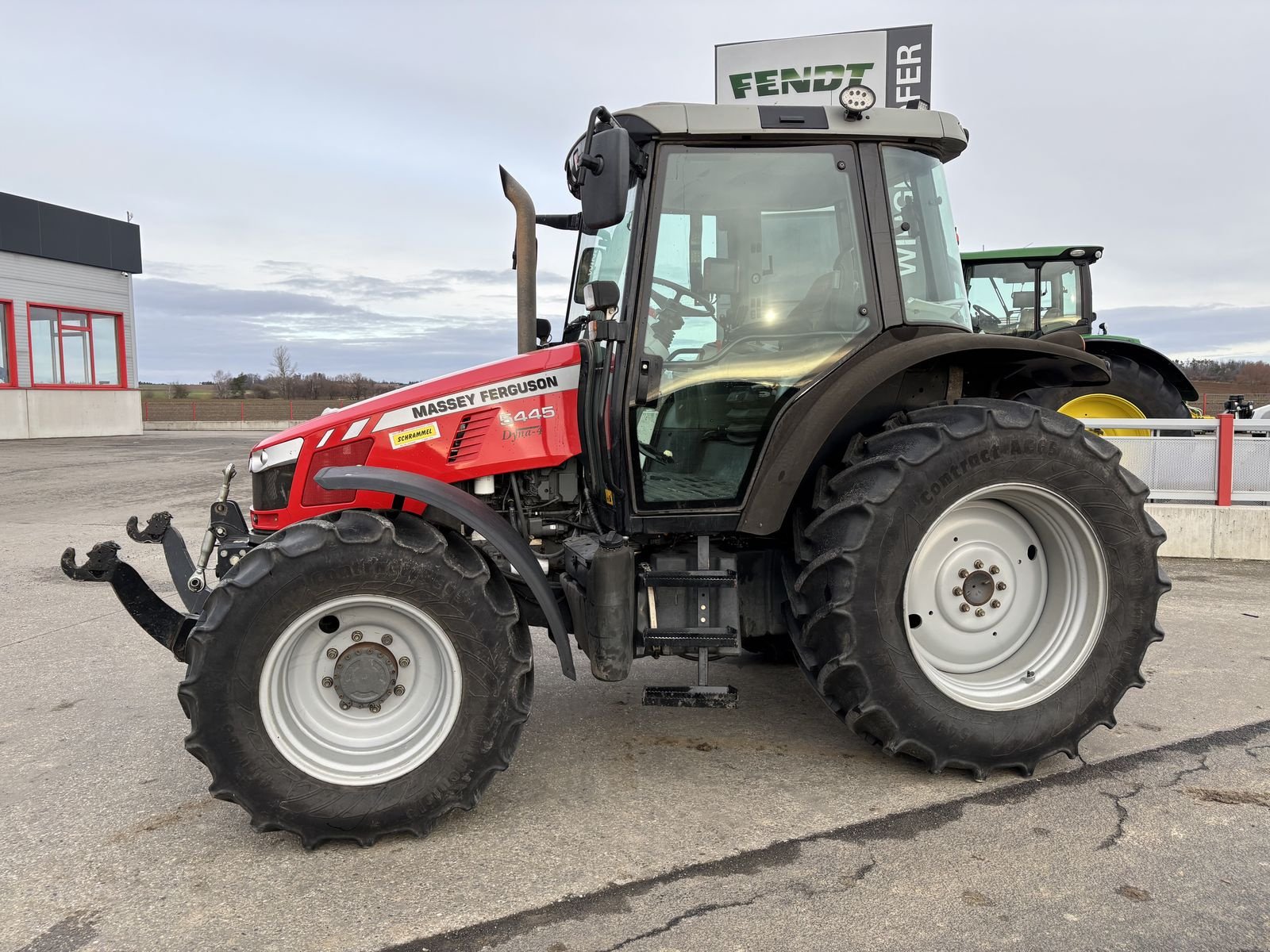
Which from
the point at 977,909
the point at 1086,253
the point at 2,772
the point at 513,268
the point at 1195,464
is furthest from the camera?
the point at 1086,253

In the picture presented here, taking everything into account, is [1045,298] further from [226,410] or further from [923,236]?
[226,410]

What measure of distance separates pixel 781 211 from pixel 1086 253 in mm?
8095

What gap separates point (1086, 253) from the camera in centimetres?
992

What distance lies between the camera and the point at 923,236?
3486mm

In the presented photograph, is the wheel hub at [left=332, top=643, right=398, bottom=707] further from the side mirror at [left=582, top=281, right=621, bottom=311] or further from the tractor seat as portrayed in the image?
the tractor seat

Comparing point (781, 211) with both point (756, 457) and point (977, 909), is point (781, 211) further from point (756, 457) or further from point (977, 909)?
point (977, 909)

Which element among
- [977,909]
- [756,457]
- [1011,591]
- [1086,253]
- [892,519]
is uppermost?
[1086,253]

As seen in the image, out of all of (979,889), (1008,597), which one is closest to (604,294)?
(1008,597)

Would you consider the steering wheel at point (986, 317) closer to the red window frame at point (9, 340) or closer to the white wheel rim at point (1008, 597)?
the white wheel rim at point (1008, 597)

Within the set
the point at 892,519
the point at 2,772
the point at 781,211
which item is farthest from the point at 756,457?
the point at 2,772

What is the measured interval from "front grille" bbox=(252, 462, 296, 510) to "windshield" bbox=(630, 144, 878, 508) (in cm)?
136

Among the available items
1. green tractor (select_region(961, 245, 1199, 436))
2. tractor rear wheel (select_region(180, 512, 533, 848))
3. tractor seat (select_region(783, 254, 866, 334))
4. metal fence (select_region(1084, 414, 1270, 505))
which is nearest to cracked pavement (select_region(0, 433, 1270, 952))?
tractor rear wheel (select_region(180, 512, 533, 848))

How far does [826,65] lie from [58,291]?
24009 mm

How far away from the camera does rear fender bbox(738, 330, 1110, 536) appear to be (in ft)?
10.5
